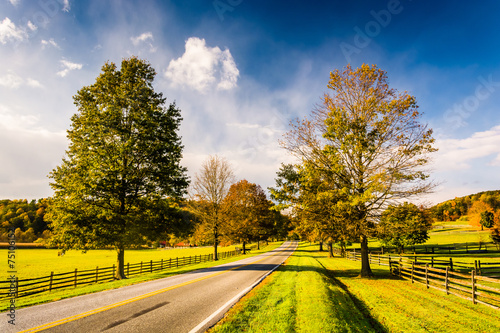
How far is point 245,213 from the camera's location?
40.6 m

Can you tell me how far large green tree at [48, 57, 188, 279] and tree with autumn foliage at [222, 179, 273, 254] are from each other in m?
16.8

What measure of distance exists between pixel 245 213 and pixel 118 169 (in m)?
27.7

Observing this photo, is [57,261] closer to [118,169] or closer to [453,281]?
[118,169]

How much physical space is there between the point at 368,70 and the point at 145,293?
18095 mm

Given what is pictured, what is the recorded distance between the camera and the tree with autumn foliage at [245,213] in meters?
35.4

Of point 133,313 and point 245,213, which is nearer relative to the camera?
point 133,313

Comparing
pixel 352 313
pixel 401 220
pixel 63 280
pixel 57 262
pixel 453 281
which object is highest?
pixel 401 220

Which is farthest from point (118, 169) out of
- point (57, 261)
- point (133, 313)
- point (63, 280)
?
point (57, 261)

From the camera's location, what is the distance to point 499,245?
48.9 meters

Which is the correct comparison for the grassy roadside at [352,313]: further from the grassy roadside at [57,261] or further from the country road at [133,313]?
the grassy roadside at [57,261]

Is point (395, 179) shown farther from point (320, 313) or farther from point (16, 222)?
point (16, 222)

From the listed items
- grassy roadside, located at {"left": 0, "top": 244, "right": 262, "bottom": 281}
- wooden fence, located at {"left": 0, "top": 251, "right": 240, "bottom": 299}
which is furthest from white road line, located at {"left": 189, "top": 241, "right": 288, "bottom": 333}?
grassy roadside, located at {"left": 0, "top": 244, "right": 262, "bottom": 281}

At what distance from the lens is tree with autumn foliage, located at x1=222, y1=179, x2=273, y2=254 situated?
35406 mm

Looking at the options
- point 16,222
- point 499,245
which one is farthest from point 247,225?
point 16,222
